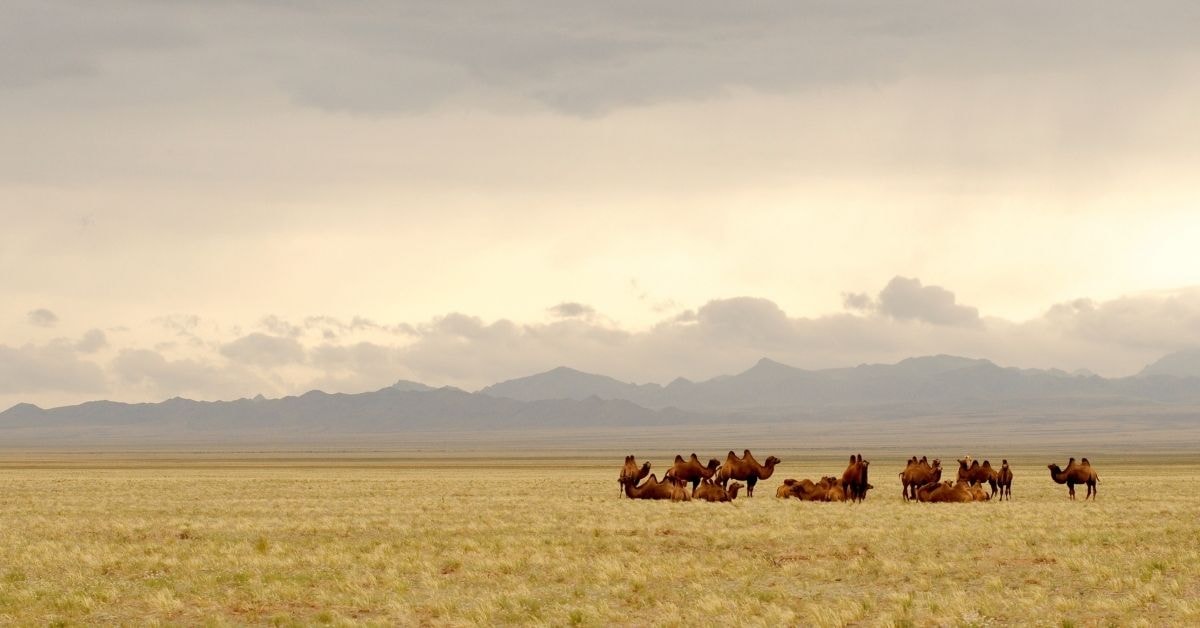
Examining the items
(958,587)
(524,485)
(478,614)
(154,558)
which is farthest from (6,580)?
(524,485)

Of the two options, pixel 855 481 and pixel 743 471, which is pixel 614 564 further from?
pixel 743 471

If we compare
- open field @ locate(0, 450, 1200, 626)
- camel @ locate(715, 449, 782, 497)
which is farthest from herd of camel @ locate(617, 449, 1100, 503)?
open field @ locate(0, 450, 1200, 626)

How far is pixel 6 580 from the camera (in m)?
21.9

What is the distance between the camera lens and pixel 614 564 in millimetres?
22406

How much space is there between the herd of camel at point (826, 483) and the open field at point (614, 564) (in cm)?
121

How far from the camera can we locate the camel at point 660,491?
36.8m

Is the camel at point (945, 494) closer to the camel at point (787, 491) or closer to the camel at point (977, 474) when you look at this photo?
the camel at point (977, 474)

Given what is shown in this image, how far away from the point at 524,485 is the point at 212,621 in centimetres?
3403

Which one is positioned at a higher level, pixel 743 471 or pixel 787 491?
pixel 743 471

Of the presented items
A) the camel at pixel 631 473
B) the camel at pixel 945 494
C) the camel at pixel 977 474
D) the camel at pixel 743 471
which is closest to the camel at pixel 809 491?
the camel at pixel 743 471

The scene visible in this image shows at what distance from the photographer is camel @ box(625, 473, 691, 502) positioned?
36850 millimetres

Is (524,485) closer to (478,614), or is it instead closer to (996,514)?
(996,514)

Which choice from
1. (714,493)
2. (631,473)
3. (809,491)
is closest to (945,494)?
(809,491)

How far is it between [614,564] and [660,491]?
1523 cm
